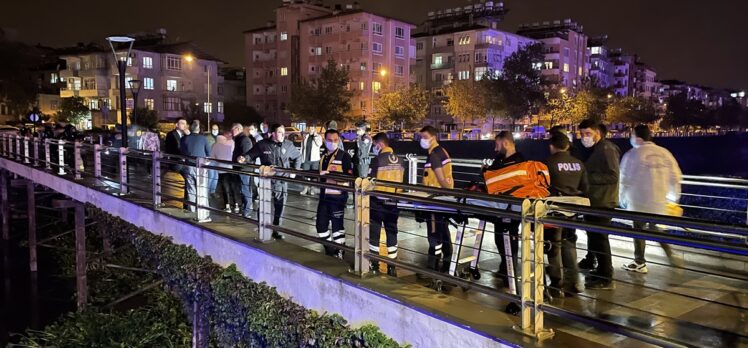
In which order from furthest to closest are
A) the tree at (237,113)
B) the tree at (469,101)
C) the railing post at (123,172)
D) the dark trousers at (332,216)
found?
the tree at (237,113) < the tree at (469,101) < the railing post at (123,172) < the dark trousers at (332,216)

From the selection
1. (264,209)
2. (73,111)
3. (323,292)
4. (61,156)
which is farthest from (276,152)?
(73,111)

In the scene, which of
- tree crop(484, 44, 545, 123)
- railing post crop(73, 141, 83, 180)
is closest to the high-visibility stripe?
railing post crop(73, 141, 83, 180)

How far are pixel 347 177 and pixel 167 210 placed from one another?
481cm

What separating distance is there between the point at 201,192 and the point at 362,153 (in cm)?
234

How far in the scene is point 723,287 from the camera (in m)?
6.05

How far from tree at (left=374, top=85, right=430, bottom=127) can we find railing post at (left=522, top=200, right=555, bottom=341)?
181 feet

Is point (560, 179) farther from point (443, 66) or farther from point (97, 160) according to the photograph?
point (443, 66)

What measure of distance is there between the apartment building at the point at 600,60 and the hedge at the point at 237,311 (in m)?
103

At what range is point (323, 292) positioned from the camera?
5641 mm

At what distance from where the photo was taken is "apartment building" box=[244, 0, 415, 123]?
67125 millimetres

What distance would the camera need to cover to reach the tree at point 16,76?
51188 mm

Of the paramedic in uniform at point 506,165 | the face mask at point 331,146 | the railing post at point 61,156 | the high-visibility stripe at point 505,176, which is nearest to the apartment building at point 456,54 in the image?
the railing post at point 61,156

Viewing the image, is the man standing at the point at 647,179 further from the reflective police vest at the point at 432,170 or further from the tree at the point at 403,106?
the tree at the point at 403,106

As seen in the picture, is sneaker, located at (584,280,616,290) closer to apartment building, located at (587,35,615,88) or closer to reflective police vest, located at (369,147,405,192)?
reflective police vest, located at (369,147,405,192)
